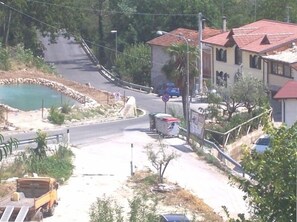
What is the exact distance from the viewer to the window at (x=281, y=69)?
205 feet

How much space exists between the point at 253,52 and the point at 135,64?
20.4m

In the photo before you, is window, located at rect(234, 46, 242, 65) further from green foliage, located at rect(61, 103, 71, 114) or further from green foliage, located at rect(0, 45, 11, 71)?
green foliage, located at rect(0, 45, 11, 71)

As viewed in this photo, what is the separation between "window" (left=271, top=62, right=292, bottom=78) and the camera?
62.3 metres

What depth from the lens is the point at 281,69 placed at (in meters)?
63.4

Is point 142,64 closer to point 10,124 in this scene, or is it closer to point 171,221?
point 10,124

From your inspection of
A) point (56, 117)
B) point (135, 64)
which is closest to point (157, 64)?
point (135, 64)

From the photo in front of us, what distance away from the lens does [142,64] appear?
277 ft

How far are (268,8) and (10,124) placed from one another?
4271cm

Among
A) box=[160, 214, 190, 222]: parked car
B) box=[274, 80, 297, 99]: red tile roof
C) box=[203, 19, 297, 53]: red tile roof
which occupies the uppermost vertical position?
box=[203, 19, 297, 53]: red tile roof

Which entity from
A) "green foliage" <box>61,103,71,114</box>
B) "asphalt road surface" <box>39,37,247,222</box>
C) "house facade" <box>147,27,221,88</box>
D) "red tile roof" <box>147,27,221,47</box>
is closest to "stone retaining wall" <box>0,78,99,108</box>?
"green foliage" <box>61,103,71,114</box>

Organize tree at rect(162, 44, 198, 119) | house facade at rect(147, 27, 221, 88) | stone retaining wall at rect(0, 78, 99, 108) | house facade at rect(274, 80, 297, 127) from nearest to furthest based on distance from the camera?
house facade at rect(274, 80, 297, 127) → tree at rect(162, 44, 198, 119) → stone retaining wall at rect(0, 78, 99, 108) → house facade at rect(147, 27, 221, 88)

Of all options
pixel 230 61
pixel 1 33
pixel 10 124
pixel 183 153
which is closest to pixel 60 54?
pixel 1 33

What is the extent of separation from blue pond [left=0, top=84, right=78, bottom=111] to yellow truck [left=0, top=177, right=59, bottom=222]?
26.6 m

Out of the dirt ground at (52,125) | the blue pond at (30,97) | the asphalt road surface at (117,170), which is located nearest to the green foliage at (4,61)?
the dirt ground at (52,125)
